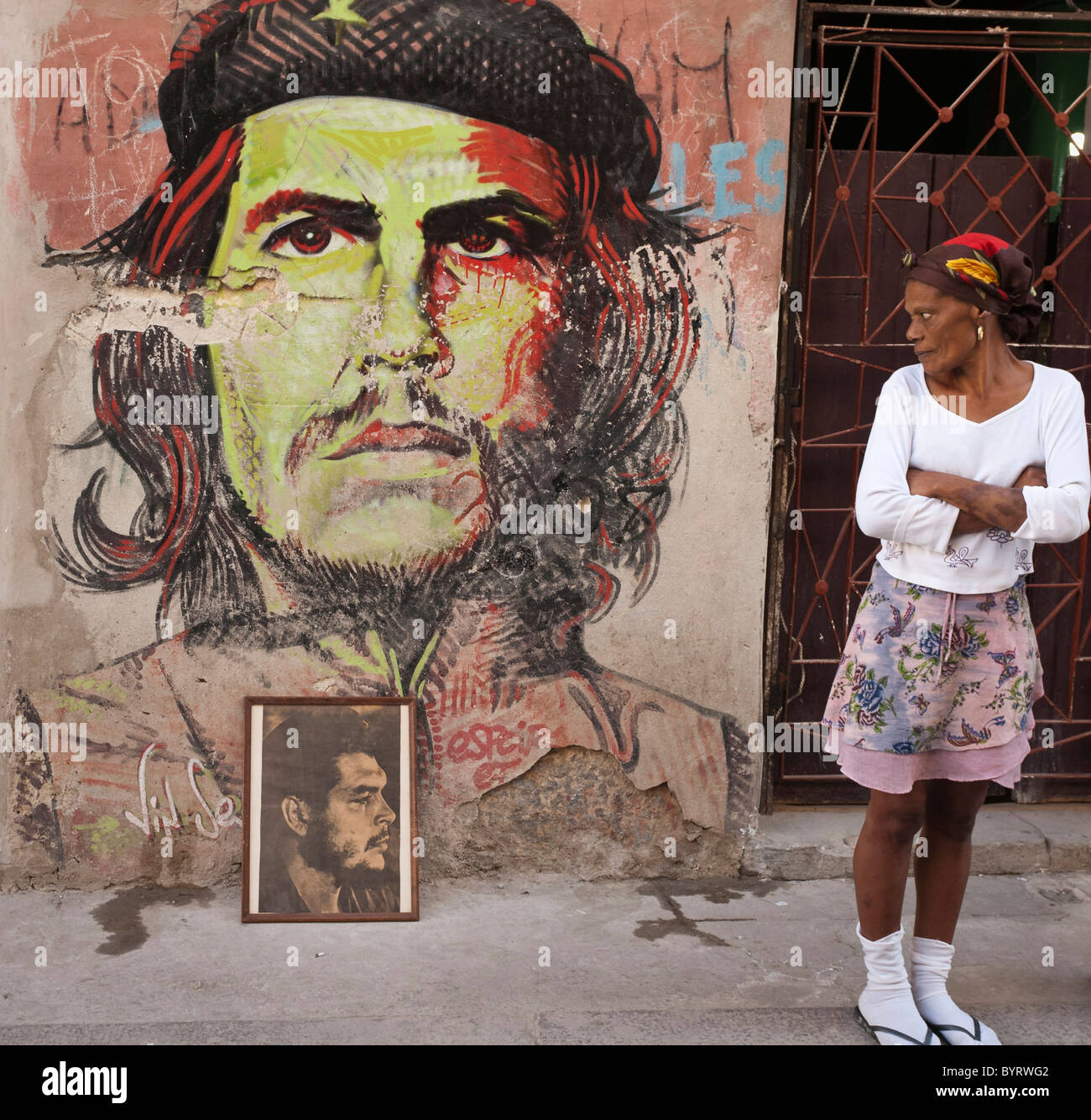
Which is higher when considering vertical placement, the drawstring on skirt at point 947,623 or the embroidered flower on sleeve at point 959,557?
the embroidered flower on sleeve at point 959,557

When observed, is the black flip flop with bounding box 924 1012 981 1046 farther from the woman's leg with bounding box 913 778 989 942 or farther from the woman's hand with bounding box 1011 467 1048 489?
the woman's hand with bounding box 1011 467 1048 489

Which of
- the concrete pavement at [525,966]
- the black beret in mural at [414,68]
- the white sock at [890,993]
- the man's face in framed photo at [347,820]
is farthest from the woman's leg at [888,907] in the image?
the black beret in mural at [414,68]

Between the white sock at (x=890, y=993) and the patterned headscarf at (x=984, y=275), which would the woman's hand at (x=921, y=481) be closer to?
the patterned headscarf at (x=984, y=275)

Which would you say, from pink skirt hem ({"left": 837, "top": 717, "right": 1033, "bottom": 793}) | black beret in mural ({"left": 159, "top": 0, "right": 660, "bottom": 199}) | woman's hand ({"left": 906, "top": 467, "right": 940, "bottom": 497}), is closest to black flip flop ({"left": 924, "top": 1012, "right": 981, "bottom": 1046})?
pink skirt hem ({"left": 837, "top": 717, "right": 1033, "bottom": 793})

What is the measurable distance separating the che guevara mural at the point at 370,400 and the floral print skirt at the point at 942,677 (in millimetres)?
1104

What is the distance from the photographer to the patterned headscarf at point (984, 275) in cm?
270

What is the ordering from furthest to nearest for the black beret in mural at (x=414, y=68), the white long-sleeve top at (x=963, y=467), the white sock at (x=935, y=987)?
the black beret in mural at (x=414, y=68) < the white sock at (x=935, y=987) < the white long-sleeve top at (x=963, y=467)

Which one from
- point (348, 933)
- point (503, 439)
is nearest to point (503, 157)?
point (503, 439)

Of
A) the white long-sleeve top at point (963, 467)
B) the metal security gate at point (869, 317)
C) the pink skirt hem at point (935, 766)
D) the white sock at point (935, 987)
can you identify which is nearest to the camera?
the white long-sleeve top at point (963, 467)

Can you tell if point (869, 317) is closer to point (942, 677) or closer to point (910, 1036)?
point (942, 677)

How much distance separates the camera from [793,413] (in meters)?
3.99

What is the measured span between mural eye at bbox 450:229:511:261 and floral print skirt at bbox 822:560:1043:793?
1.73 m

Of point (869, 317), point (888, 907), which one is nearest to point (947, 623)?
point (888, 907)

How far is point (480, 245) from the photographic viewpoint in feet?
12.2
